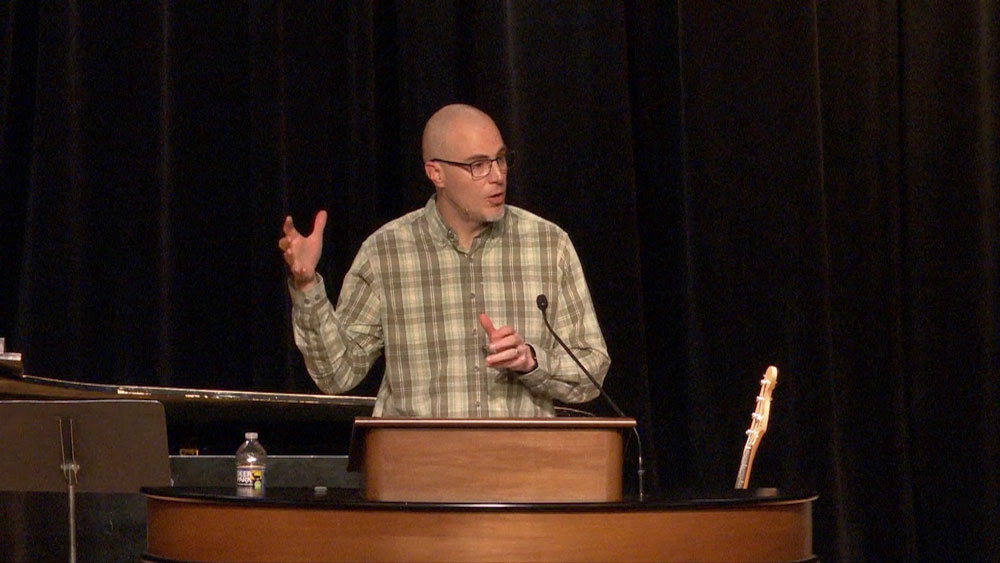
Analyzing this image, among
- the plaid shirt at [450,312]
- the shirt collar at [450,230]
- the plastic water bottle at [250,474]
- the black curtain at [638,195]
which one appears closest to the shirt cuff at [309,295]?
the plaid shirt at [450,312]

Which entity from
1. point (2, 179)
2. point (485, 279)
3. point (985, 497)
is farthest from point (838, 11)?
point (2, 179)

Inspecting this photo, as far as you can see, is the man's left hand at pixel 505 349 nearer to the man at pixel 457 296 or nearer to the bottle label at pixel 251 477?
the man at pixel 457 296

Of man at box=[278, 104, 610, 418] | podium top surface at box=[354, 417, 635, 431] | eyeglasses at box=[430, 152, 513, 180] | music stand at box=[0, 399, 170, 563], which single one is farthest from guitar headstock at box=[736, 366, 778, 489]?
music stand at box=[0, 399, 170, 563]

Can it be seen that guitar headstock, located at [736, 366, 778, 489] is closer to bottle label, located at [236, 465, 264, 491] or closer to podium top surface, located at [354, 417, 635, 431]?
podium top surface, located at [354, 417, 635, 431]

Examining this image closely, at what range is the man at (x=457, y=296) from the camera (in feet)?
11.9

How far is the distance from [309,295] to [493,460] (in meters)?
0.78

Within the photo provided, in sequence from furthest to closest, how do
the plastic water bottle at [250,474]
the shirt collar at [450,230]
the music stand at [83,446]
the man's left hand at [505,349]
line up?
the shirt collar at [450,230]
the music stand at [83,446]
the plastic water bottle at [250,474]
the man's left hand at [505,349]

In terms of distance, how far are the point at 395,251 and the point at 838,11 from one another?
2.49 m

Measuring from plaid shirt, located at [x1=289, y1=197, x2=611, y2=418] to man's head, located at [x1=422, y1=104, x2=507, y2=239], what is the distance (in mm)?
123

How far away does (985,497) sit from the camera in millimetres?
5195

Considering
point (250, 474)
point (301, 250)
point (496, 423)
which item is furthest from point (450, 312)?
point (496, 423)

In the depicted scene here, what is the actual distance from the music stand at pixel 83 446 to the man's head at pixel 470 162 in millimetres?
920

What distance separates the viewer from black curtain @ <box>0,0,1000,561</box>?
488cm

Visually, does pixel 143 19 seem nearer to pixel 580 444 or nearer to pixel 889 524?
pixel 580 444
